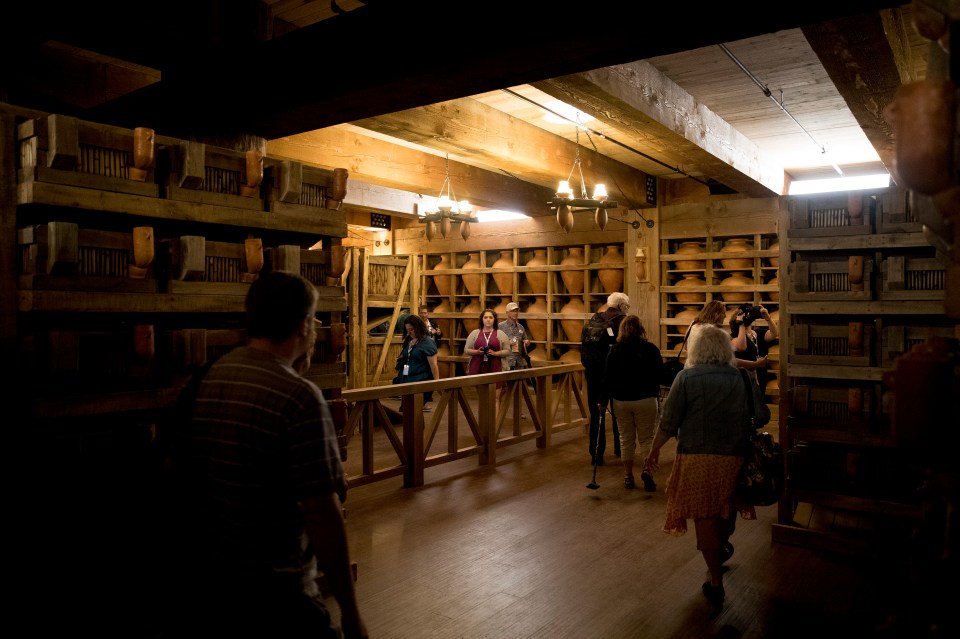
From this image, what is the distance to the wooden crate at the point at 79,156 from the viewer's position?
8.41 ft

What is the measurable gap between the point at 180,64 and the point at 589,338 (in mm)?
4242

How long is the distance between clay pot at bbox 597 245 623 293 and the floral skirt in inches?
264

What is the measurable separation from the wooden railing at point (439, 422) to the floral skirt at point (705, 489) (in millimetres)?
2046

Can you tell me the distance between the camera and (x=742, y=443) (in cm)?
366

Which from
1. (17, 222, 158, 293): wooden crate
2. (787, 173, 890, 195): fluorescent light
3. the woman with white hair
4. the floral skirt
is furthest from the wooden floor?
(787, 173, 890, 195): fluorescent light

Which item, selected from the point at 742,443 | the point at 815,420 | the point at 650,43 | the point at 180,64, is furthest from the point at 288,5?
the point at 815,420

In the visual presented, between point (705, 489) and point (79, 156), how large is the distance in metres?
3.29

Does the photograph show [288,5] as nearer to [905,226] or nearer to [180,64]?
[180,64]

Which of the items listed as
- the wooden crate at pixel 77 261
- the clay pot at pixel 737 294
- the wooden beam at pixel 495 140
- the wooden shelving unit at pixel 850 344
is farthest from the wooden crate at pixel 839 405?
the clay pot at pixel 737 294

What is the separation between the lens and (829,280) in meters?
4.46

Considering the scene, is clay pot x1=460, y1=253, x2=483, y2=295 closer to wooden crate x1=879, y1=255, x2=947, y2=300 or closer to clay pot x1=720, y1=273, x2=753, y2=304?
clay pot x1=720, y1=273, x2=753, y2=304

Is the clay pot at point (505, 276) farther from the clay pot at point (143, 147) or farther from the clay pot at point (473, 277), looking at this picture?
the clay pot at point (143, 147)

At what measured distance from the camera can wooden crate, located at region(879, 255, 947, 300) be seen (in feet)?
13.5

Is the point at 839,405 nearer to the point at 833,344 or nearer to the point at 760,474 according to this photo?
the point at 833,344
